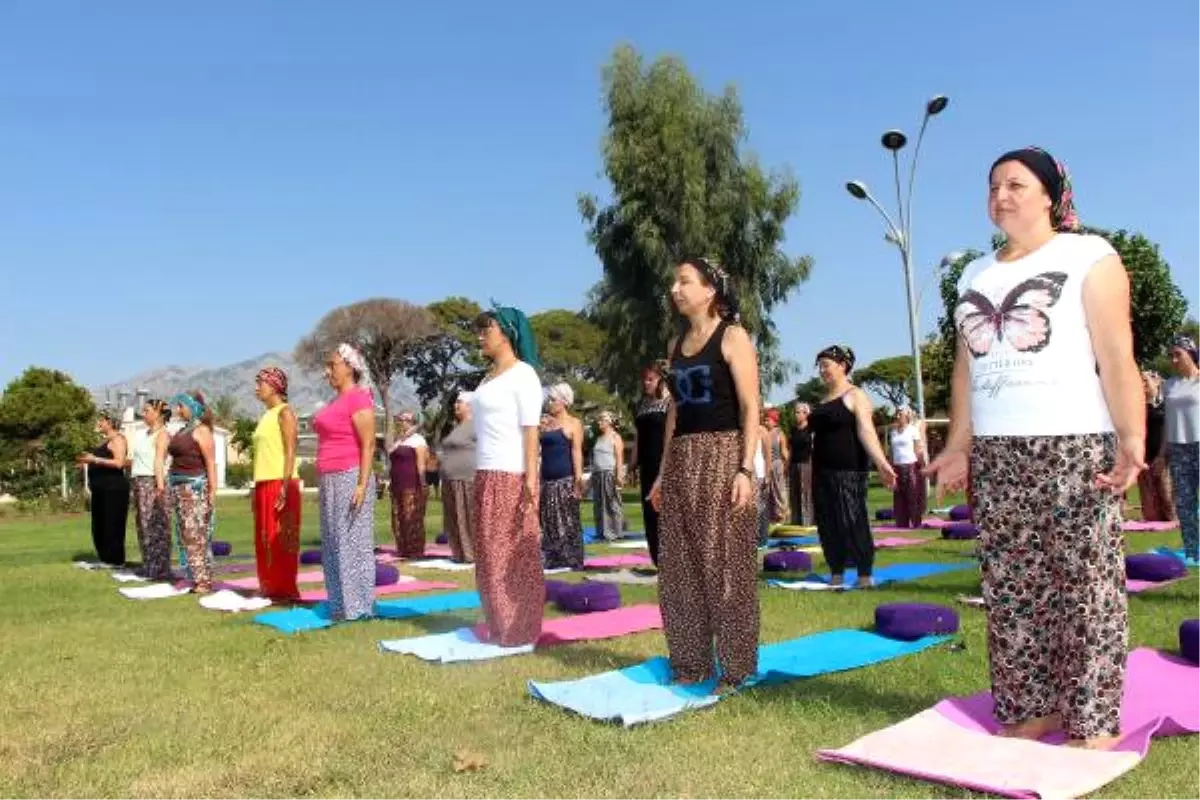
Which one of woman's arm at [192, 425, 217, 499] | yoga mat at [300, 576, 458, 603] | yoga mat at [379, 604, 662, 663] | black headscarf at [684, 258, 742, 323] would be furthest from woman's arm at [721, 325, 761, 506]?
woman's arm at [192, 425, 217, 499]

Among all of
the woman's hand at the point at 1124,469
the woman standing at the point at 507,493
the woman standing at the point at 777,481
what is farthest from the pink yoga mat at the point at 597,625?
the woman standing at the point at 777,481

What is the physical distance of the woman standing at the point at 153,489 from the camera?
10.5 meters

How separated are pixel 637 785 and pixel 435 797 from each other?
66cm

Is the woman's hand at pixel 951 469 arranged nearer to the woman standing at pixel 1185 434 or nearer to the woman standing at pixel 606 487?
the woman standing at pixel 1185 434

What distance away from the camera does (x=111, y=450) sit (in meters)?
12.7

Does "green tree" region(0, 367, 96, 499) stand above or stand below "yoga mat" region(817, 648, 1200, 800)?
above

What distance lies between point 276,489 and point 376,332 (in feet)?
166

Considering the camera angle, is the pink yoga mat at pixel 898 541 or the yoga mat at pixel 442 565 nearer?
the yoga mat at pixel 442 565

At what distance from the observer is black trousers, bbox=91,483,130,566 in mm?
12836

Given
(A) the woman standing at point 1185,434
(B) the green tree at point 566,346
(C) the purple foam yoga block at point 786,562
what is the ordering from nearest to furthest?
(A) the woman standing at point 1185,434 < (C) the purple foam yoga block at point 786,562 < (B) the green tree at point 566,346

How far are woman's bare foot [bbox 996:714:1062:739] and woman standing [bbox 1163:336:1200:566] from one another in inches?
235

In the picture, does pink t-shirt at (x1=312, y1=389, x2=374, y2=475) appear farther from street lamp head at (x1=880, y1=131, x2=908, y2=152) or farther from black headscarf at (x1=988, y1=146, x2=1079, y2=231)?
street lamp head at (x1=880, y1=131, x2=908, y2=152)

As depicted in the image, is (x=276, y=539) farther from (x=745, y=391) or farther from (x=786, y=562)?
(x=745, y=391)

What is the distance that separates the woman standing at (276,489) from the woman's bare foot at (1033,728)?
19.0 feet
